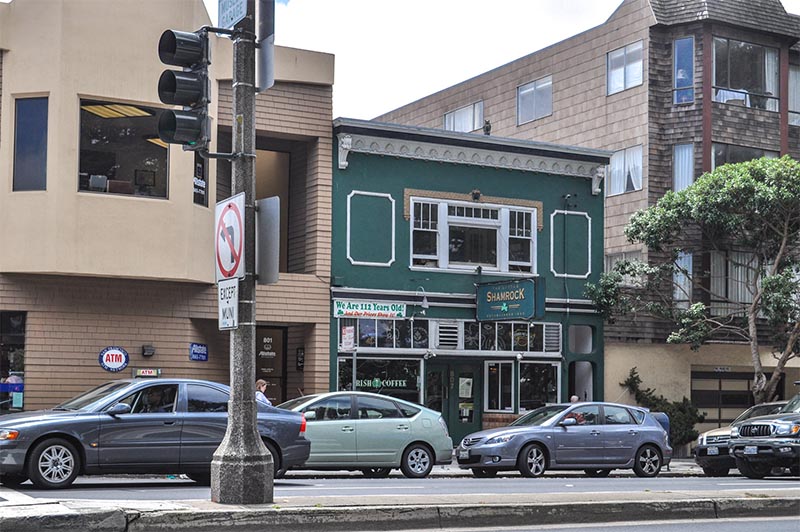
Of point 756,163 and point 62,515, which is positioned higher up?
point 756,163

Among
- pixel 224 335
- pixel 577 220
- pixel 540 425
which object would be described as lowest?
pixel 540 425

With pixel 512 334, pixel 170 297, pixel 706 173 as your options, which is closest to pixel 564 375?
pixel 512 334

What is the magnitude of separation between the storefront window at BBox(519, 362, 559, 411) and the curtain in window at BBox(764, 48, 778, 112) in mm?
11216

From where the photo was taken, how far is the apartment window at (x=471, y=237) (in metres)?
27.6

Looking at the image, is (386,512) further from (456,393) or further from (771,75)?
(771,75)

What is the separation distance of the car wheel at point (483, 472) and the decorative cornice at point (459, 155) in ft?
26.7

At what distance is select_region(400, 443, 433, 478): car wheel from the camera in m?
20.2

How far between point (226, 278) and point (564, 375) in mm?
19269

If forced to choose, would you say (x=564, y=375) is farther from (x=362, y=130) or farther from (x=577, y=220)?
(x=362, y=130)

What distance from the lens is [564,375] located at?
2927cm

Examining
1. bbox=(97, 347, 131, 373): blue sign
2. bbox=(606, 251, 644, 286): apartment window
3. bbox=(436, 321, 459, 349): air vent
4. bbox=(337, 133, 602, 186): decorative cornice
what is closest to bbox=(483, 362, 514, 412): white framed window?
bbox=(436, 321, 459, 349): air vent

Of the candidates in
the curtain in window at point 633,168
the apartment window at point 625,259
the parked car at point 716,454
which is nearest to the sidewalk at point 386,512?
the parked car at point 716,454

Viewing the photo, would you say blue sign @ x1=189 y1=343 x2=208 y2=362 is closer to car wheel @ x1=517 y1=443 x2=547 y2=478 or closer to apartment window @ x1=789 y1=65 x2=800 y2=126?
car wheel @ x1=517 y1=443 x2=547 y2=478

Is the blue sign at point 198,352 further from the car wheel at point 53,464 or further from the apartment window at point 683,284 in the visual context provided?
the apartment window at point 683,284
